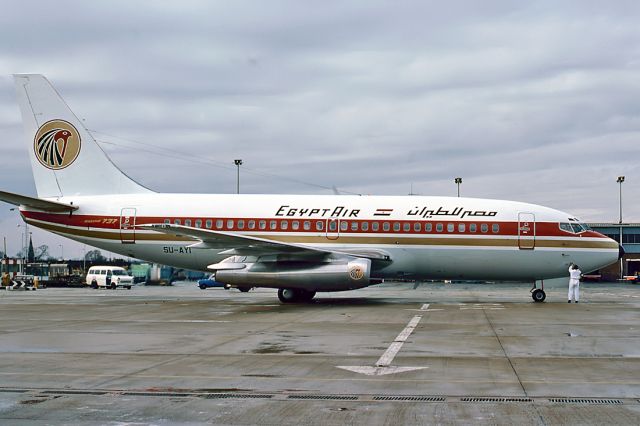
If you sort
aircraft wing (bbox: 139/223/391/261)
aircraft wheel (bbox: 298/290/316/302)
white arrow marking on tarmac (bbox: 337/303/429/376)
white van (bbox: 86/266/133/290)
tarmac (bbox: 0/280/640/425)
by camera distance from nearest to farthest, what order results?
tarmac (bbox: 0/280/640/425)
white arrow marking on tarmac (bbox: 337/303/429/376)
aircraft wing (bbox: 139/223/391/261)
aircraft wheel (bbox: 298/290/316/302)
white van (bbox: 86/266/133/290)

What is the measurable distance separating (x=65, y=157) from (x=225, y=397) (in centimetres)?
2566

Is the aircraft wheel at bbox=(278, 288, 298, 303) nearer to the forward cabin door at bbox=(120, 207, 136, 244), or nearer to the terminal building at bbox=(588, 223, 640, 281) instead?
the forward cabin door at bbox=(120, 207, 136, 244)

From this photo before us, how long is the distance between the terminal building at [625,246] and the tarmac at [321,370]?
62835 millimetres

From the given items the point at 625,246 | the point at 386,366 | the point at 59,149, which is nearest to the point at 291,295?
the point at 59,149

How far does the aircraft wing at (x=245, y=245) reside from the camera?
2650 centimetres

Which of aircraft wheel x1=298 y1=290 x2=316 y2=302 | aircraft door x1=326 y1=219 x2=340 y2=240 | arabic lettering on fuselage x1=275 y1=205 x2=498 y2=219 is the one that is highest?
arabic lettering on fuselage x1=275 y1=205 x2=498 y2=219

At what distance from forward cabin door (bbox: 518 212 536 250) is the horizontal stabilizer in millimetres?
18604

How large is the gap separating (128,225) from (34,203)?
395 cm

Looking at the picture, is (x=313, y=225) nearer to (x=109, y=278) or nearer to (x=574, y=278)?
(x=574, y=278)

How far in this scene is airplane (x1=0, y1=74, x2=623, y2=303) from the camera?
2912 cm

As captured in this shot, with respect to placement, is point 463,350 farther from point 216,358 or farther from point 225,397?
point 225,397

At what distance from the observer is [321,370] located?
39.4 feet

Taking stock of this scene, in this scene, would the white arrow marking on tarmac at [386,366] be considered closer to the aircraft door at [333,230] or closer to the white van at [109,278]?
the aircraft door at [333,230]

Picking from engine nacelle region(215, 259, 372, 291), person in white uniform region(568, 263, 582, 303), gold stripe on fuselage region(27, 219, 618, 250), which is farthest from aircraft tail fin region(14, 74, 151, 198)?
person in white uniform region(568, 263, 582, 303)
